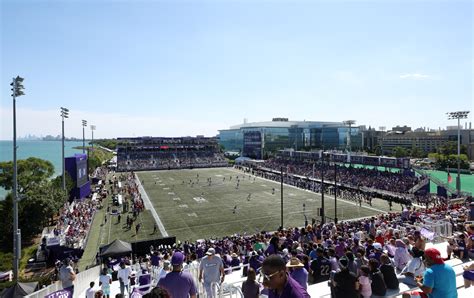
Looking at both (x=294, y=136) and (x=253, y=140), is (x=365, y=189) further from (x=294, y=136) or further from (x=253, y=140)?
(x=294, y=136)

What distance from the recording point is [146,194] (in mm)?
46219

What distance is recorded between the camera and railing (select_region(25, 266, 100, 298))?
900 cm

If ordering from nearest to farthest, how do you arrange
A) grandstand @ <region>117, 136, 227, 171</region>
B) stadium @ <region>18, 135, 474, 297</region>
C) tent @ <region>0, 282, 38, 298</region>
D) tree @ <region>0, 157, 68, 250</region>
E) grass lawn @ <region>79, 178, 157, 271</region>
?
stadium @ <region>18, 135, 474, 297</region>, tent @ <region>0, 282, 38, 298</region>, grass lawn @ <region>79, 178, 157, 271</region>, tree @ <region>0, 157, 68, 250</region>, grandstand @ <region>117, 136, 227, 171</region>

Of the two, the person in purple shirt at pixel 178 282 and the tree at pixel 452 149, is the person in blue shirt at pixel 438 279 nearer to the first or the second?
the person in purple shirt at pixel 178 282

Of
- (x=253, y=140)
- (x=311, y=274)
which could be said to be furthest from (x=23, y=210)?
(x=253, y=140)

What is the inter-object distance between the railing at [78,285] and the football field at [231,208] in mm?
11849

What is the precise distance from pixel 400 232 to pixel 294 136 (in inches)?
4266

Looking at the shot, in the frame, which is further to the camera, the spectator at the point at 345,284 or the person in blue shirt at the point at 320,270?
the person in blue shirt at the point at 320,270

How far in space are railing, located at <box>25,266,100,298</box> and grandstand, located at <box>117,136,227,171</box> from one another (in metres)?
67.4

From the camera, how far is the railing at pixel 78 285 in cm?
900

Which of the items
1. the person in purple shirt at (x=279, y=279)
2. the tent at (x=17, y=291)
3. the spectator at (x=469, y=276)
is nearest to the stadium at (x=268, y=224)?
the spectator at (x=469, y=276)

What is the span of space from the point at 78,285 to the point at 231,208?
2579 centimetres

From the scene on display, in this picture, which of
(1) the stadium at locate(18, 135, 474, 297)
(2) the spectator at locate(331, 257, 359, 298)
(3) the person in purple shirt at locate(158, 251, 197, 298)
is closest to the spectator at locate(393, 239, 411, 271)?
(1) the stadium at locate(18, 135, 474, 297)

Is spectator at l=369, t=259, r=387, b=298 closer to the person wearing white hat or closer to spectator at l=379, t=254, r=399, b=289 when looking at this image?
spectator at l=379, t=254, r=399, b=289
